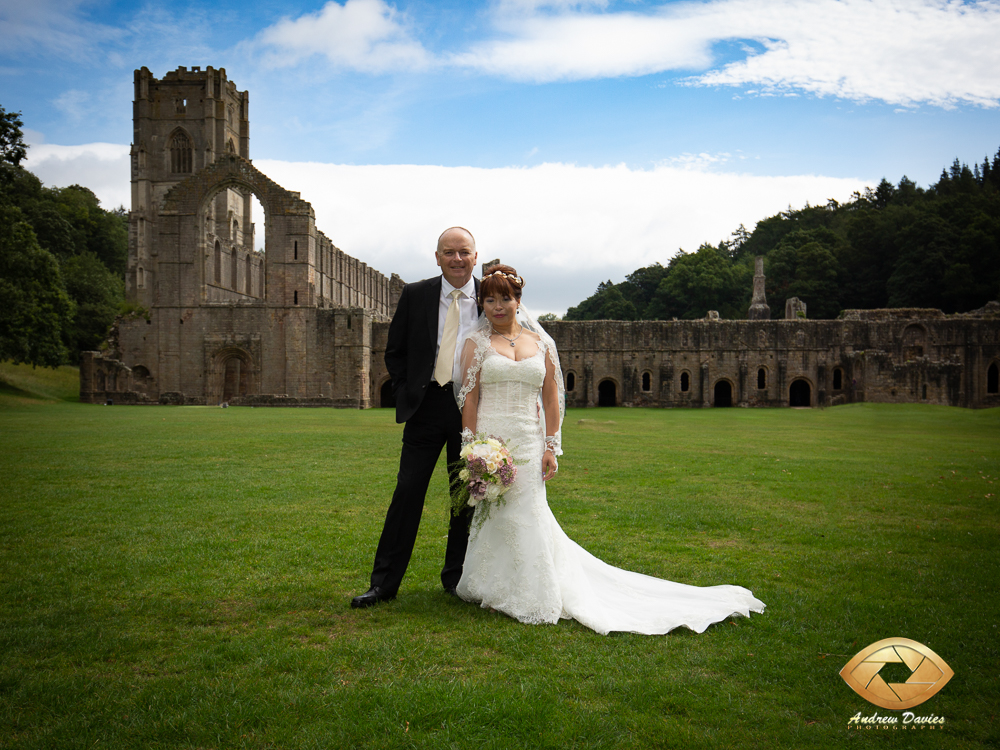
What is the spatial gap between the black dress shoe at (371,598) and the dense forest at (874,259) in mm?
58067

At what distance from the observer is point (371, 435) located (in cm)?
1780

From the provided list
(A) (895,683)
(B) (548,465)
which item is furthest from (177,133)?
(A) (895,683)

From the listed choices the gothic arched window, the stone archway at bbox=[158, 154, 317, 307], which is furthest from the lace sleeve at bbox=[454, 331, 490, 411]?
the gothic arched window

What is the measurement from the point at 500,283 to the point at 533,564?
6.56 ft

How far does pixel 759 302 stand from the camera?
51.4 m

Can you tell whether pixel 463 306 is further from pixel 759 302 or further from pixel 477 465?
pixel 759 302

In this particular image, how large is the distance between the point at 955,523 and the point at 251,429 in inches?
657

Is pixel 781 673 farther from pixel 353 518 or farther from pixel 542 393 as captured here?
pixel 353 518

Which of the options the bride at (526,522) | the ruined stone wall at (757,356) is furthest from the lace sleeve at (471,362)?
the ruined stone wall at (757,356)

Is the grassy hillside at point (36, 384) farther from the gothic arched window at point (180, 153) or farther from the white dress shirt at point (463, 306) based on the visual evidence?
the white dress shirt at point (463, 306)

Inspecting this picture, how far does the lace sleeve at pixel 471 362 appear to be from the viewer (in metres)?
4.96

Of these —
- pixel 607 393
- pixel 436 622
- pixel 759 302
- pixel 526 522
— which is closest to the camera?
pixel 436 622

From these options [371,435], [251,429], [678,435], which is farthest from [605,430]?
[251,429]

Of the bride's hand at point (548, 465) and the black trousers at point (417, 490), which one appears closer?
the black trousers at point (417, 490)
